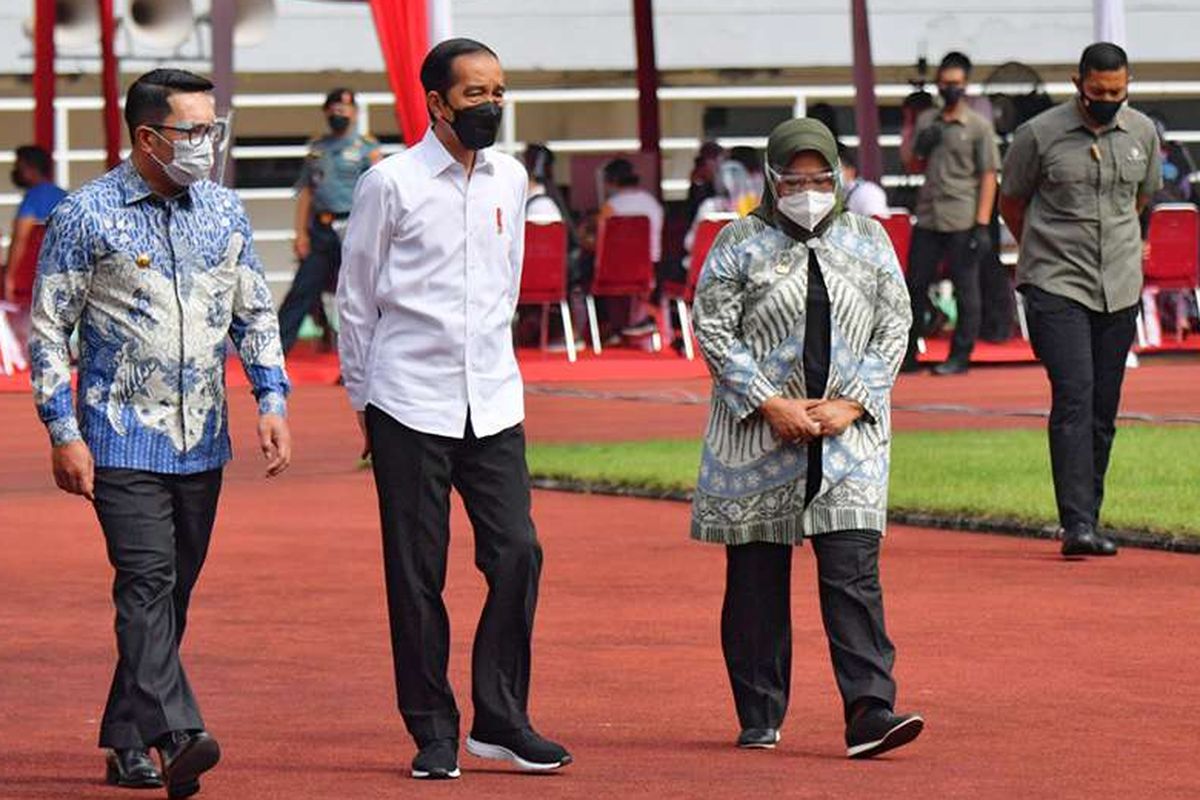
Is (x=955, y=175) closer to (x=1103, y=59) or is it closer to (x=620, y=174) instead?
(x=620, y=174)

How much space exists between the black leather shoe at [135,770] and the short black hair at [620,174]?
18.7m

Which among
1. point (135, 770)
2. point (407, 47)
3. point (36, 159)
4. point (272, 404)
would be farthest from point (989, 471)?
point (36, 159)

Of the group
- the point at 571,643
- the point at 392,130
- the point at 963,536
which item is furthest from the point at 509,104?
the point at 571,643

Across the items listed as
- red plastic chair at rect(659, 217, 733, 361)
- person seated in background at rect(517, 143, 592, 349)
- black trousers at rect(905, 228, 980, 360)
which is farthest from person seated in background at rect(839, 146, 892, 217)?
person seated in background at rect(517, 143, 592, 349)

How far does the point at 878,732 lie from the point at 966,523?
579cm

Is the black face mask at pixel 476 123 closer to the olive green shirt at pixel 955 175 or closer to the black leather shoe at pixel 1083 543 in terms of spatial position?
the black leather shoe at pixel 1083 543

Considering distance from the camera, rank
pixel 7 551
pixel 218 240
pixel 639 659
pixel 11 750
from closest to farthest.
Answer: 1. pixel 218 240
2. pixel 11 750
3. pixel 639 659
4. pixel 7 551

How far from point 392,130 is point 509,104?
85.1 inches

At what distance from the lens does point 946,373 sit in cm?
2291

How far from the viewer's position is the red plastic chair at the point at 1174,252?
24141mm

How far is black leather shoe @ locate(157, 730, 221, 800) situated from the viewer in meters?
7.57

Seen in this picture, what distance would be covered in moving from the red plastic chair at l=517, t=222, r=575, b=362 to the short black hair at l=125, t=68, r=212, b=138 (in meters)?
15.5

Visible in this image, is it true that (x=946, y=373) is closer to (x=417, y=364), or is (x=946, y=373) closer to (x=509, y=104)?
(x=509, y=104)

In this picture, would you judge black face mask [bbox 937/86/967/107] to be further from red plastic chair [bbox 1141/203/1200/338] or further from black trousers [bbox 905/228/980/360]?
red plastic chair [bbox 1141/203/1200/338]
